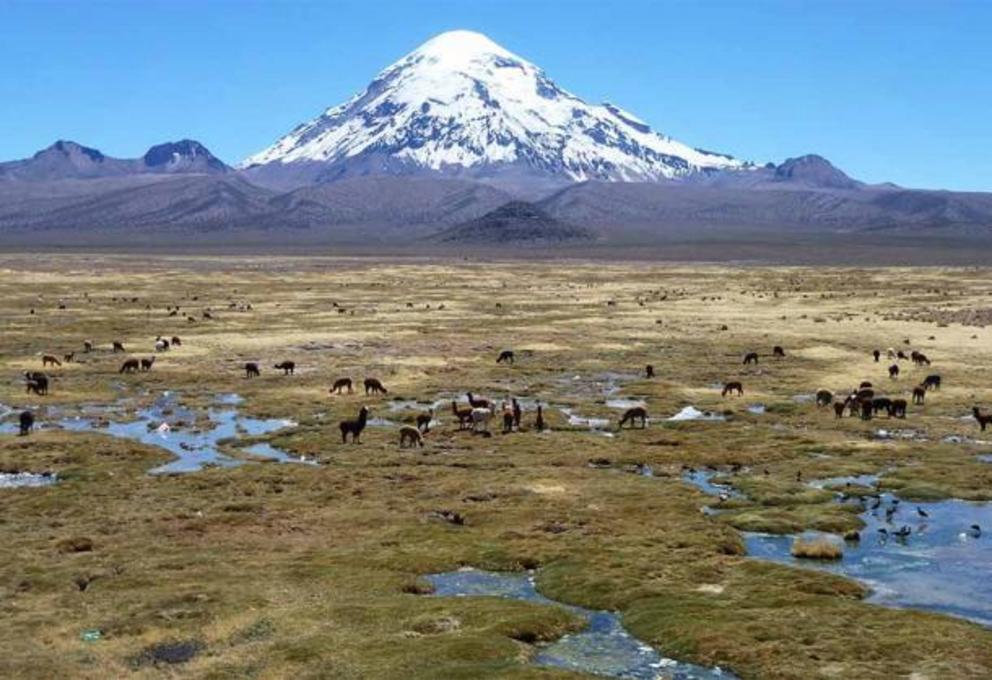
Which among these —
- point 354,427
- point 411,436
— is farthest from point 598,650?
point 354,427

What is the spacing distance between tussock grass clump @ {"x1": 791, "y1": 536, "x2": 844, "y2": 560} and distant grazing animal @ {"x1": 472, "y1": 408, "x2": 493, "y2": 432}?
714 inches

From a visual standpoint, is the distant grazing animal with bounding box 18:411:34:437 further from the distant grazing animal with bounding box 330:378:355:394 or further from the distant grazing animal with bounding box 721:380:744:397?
the distant grazing animal with bounding box 721:380:744:397

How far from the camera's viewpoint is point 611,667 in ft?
66.0

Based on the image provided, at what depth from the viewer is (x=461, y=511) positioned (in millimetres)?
30953

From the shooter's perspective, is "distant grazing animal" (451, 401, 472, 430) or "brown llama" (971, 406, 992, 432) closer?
"brown llama" (971, 406, 992, 432)

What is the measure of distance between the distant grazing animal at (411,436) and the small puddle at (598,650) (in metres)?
15.4

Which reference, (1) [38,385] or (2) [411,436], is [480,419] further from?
(1) [38,385]

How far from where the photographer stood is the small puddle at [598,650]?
1991 cm

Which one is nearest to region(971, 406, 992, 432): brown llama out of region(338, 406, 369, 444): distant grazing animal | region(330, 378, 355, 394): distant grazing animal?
region(338, 406, 369, 444): distant grazing animal

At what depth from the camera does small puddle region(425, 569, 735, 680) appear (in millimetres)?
19906

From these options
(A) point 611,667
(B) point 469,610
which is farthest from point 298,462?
(A) point 611,667

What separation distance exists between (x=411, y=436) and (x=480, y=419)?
12.4 ft

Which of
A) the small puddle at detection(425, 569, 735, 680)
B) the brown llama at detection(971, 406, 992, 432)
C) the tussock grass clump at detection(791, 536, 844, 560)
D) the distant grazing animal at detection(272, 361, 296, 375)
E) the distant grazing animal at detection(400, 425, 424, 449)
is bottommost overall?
the small puddle at detection(425, 569, 735, 680)

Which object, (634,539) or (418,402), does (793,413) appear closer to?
(418,402)
